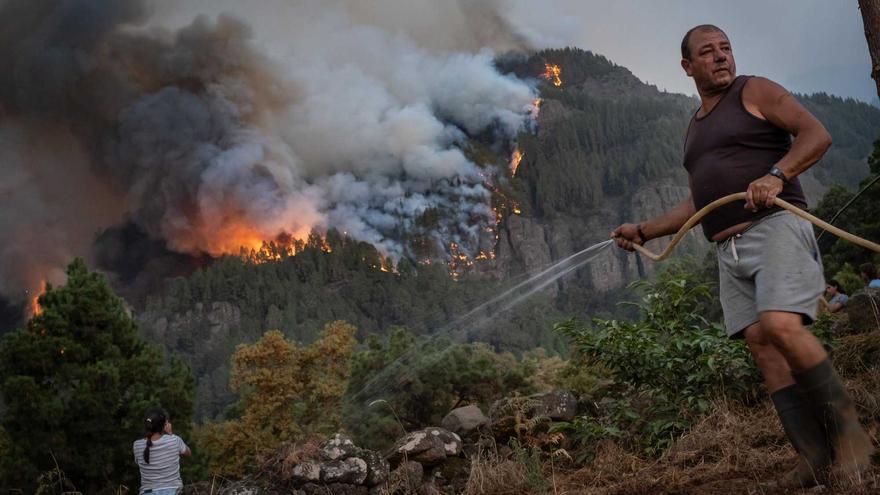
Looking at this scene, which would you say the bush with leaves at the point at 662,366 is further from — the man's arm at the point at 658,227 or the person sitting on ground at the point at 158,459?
the person sitting on ground at the point at 158,459

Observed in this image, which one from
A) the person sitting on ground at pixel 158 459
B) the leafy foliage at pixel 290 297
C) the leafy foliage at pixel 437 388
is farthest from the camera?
Result: the leafy foliage at pixel 290 297

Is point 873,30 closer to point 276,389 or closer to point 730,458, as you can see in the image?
point 730,458

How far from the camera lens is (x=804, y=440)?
2.54 m

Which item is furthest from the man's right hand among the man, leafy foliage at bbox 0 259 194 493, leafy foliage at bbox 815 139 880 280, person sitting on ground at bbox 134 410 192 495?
leafy foliage at bbox 815 139 880 280

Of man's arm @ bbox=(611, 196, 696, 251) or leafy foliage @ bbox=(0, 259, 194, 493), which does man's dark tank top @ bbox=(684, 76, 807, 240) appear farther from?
leafy foliage @ bbox=(0, 259, 194, 493)

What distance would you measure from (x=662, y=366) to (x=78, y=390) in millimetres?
17562

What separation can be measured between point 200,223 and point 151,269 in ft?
65.9

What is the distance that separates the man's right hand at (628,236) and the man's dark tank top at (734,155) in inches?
25.3

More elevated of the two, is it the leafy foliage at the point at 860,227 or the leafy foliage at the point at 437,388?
the leafy foliage at the point at 860,227

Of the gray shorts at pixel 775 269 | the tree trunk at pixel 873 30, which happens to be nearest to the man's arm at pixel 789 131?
the gray shorts at pixel 775 269

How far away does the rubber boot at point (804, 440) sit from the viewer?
247 cm

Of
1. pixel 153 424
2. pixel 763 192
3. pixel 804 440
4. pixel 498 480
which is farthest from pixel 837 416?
pixel 153 424

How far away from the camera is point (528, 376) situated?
24.4m

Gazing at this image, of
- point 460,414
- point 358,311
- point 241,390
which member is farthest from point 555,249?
point 460,414
